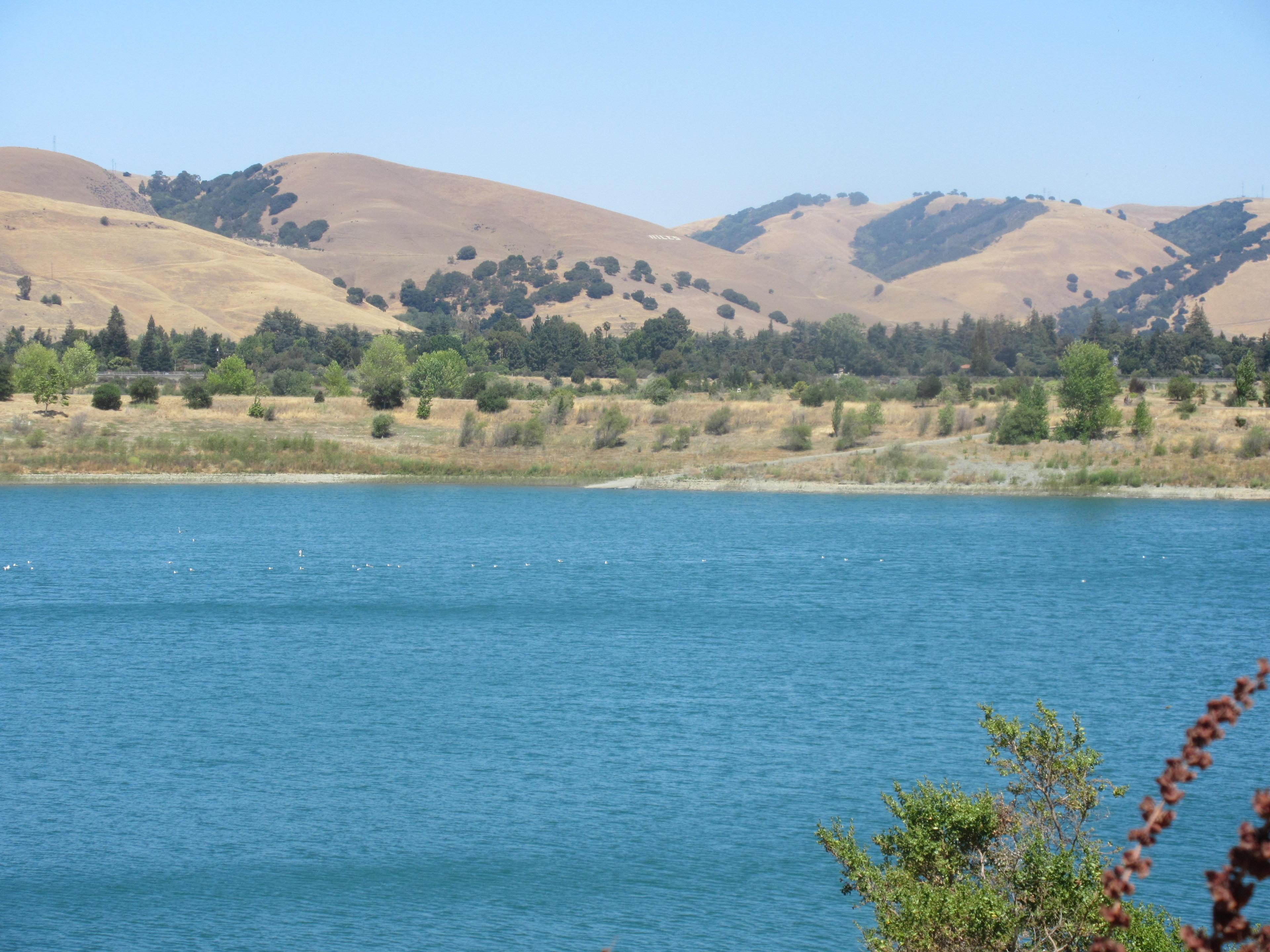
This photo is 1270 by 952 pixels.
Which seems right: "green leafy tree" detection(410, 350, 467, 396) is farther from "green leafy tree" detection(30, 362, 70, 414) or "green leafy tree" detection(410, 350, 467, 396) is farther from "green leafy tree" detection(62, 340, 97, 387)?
"green leafy tree" detection(30, 362, 70, 414)

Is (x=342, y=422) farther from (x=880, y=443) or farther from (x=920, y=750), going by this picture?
(x=920, y=750)

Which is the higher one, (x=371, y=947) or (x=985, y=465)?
(x=985, y=465)

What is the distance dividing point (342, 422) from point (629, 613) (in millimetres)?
47098

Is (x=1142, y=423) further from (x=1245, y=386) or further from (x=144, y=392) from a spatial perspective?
(x=144, y=392)

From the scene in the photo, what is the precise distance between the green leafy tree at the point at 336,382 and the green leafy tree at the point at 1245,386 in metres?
61.0

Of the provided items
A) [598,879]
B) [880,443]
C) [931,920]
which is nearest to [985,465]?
[880,443]

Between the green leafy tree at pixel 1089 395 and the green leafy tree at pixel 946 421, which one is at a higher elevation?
the green leafy tree at pixel 1089 395

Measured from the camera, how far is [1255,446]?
221 ft

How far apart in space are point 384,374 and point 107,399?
1768cm

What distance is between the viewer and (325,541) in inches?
2019

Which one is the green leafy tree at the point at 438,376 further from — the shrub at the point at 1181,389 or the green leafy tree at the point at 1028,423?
the shrub at the point at 1181,389

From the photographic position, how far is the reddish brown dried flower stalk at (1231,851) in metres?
4.25

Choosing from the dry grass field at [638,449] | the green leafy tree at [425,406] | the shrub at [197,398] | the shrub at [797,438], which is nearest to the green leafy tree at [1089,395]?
the dry grass field at [638,449]

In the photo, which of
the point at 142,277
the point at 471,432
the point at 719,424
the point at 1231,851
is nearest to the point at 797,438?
the point at 719,424
